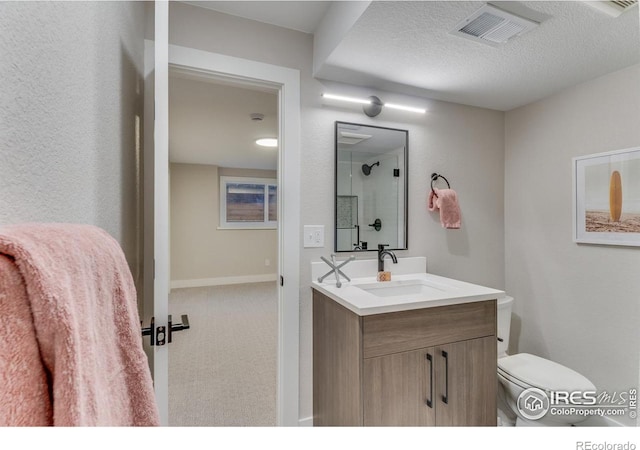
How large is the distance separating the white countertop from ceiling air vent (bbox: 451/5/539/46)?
1205mm

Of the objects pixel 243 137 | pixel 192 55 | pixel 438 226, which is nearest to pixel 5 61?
pixel 192 55

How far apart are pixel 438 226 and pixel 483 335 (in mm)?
810

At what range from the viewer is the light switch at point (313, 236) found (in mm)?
1690

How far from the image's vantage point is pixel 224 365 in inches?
99.2

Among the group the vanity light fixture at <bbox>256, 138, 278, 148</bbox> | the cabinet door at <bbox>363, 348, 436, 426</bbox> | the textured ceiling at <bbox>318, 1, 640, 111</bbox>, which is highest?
the vanity light fixture at <bbox>256, 138, 278, 148</bbox>

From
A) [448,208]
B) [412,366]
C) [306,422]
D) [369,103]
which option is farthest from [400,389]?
[369,103]

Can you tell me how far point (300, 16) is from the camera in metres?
1.56

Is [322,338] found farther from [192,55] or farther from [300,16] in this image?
[300,16]

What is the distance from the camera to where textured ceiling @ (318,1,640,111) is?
1.19m

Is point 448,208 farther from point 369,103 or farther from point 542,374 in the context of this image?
point 542,374

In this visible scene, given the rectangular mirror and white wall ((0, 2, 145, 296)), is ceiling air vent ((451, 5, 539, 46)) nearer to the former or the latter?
the rectangular mirror

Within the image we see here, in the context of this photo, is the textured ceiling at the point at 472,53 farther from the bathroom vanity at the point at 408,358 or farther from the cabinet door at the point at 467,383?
the cabinet door at the point at 467,383

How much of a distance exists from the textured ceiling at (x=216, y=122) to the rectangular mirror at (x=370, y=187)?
0.90m

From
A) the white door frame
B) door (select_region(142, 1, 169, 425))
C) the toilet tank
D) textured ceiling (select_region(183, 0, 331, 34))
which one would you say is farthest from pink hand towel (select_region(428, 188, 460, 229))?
door (select_region(142, 1, 169, 425))
